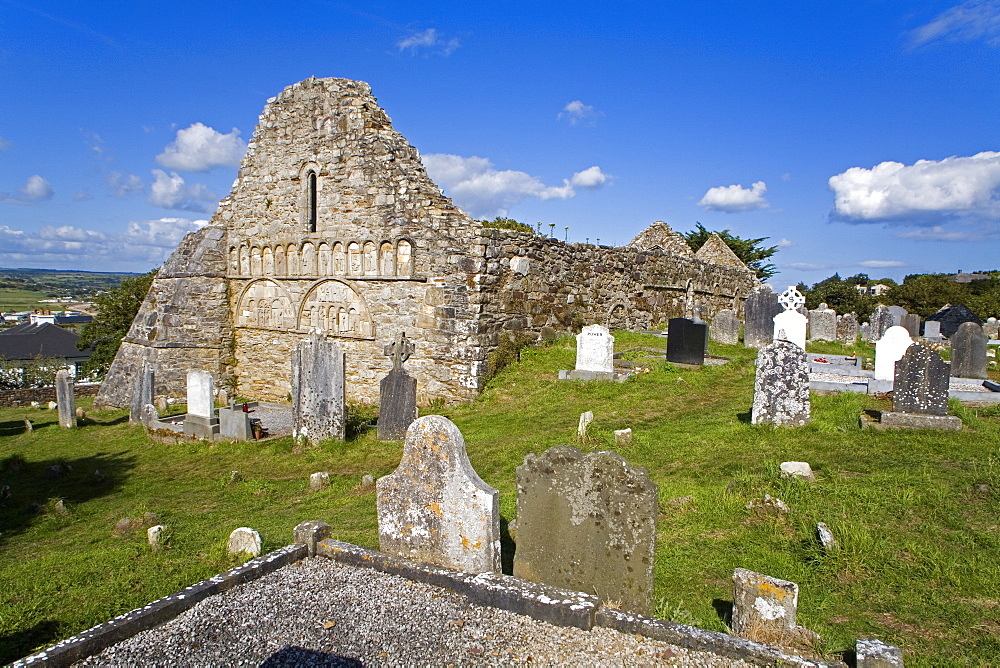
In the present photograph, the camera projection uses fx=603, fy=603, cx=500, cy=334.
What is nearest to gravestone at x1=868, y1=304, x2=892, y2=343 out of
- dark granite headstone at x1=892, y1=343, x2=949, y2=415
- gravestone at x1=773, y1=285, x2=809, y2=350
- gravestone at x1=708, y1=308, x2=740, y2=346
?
gravestone at x1=708, y1=308, x2=740, y2=346

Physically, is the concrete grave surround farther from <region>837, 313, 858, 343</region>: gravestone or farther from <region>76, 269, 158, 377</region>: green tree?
<region>76, 269, 158, 377</region>: green tree

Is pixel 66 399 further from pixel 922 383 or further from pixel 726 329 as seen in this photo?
pixel 726 329

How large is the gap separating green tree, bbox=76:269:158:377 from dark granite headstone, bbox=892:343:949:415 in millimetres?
29790

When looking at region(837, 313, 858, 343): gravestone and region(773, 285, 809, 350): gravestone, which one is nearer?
region(773, 285, 809, 350): gravestone

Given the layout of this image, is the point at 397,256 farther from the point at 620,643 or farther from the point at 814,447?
the point at 620,643

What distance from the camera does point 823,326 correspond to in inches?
733

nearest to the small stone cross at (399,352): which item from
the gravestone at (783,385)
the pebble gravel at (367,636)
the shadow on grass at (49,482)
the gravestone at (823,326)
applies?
the shadow on grass at (49,482)

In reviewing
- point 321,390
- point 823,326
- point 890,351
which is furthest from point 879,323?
point 321,390

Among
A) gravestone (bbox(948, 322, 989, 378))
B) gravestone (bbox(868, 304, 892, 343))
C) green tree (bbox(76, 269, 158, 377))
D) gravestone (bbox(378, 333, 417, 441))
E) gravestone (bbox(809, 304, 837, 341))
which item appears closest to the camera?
gravestone (bbox(378, 333, 417, 441))

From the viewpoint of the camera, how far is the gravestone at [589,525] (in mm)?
4016

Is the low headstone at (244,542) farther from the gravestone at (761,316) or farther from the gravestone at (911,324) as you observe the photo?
the gravestone at (911,324)

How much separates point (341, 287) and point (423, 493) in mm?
10072

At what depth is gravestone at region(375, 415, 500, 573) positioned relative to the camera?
443cm

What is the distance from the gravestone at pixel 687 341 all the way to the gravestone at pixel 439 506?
9195 millimetres
